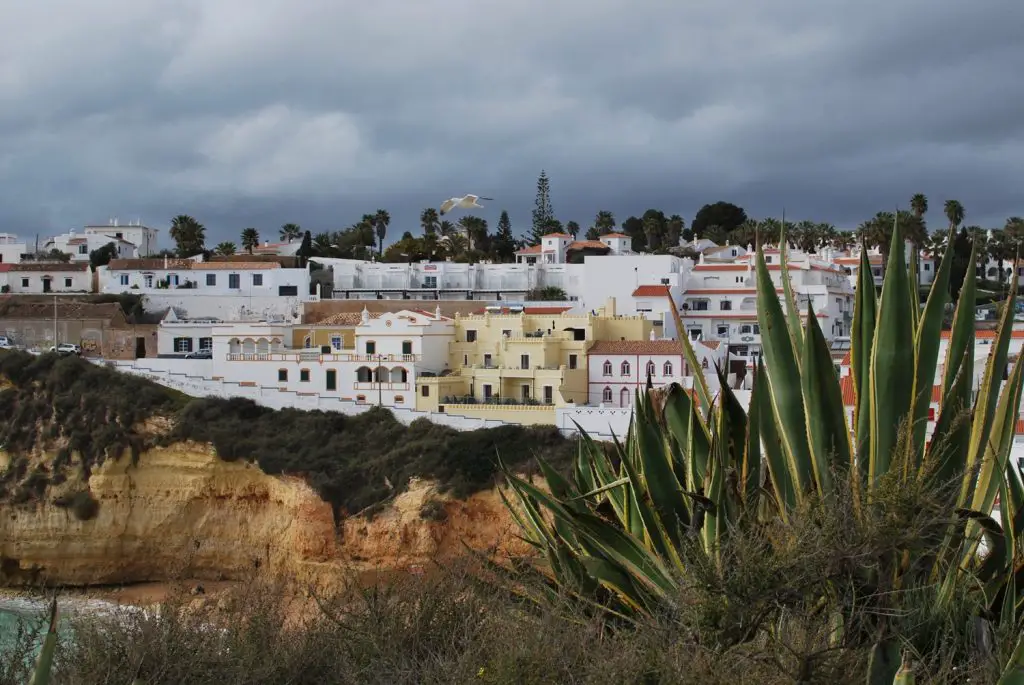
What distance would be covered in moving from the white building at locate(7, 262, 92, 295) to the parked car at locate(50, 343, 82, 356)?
11342mm

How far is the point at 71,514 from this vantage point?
33094 mm

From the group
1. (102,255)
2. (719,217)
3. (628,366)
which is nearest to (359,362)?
(628,366)

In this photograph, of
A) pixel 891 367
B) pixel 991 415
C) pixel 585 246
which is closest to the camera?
pixel 891 367

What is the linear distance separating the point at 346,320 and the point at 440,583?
35062 mm

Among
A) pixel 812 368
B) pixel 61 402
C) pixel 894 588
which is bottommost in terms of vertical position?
pixel 61 402

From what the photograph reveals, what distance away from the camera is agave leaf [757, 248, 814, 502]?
5.33 metres

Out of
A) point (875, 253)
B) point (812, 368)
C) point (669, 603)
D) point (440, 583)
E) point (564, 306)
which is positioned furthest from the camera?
point (875, 253)

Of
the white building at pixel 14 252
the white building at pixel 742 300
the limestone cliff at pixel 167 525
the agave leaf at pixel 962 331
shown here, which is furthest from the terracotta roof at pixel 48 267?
the agave leaf at pixel 962 331

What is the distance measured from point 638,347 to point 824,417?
1239 inches

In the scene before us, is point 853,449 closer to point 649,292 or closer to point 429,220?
point 649,292

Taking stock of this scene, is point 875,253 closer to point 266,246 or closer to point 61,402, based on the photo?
point 266,246

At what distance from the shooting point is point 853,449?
5430 millimetres

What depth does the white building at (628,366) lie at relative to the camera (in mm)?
35906

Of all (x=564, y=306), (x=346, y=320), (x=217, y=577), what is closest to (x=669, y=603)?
(x=217, y=577)
